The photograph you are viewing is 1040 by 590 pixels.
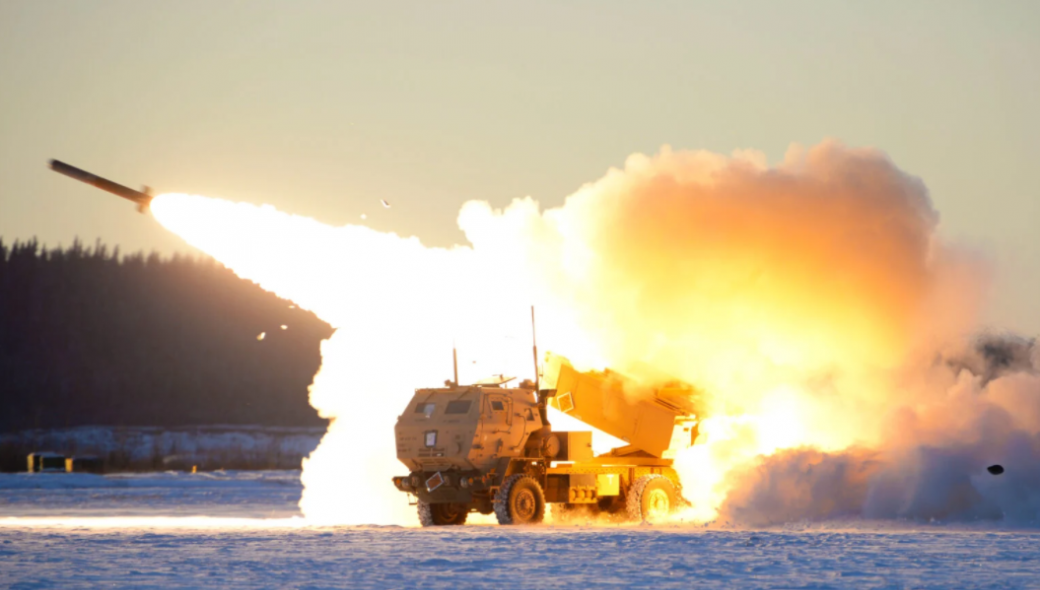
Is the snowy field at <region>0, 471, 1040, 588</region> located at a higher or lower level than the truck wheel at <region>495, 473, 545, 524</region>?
lower

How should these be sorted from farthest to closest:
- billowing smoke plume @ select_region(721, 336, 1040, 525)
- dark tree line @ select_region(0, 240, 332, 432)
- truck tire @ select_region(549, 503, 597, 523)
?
dark tree line @ select_region(0, 240, 332, 432), truck tire @ select_region(549, 503, 597, 523), billowing smoke plume @ select_region(721, 336, 1040, 525)

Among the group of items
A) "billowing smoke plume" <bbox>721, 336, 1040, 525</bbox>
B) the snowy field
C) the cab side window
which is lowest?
the snowy field

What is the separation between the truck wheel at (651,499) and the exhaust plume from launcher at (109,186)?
11.9 metres

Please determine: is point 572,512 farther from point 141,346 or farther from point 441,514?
point 141,346

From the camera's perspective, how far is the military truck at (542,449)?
29.1m

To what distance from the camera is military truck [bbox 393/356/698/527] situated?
95.6 feet

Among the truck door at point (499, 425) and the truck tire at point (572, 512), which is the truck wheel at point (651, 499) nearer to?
the truck tire at point (572, 512)

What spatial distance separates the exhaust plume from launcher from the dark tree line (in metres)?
78.0

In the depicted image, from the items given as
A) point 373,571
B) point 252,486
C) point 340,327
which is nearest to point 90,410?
point 252,486

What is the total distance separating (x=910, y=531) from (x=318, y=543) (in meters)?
10.2

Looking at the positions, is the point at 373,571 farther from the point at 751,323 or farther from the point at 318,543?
the point at 751,323

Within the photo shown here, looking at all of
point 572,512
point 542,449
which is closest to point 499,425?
point 542,449

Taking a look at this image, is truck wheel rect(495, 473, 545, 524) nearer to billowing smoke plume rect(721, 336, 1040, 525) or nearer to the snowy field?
the snowy field

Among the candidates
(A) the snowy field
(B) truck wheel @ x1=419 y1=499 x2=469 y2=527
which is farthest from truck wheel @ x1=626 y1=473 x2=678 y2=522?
(B) truck wheel @ x1=419 y1=499 x2=469 y2=527
